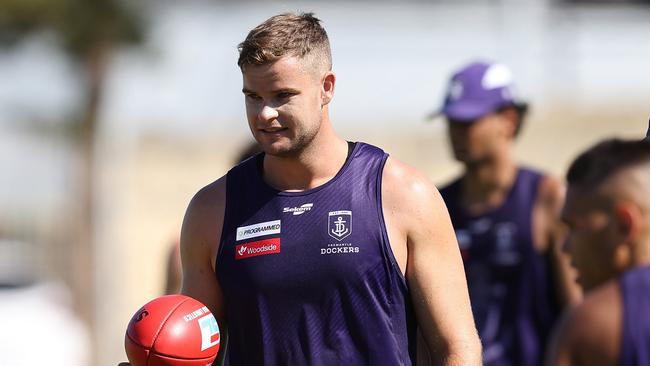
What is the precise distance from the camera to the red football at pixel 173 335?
5180 mm

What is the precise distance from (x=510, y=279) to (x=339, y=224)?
317cm

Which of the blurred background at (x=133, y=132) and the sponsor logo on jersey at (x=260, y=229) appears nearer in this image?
the sponsor logo on jersey at (x=260, y=229)

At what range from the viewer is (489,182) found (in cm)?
845

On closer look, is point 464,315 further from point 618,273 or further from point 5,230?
point 5,230

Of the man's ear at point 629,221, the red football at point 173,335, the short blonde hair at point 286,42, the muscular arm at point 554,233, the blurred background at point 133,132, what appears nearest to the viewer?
the man's ear at point 629,221

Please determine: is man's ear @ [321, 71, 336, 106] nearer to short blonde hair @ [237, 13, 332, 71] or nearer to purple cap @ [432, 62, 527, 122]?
short blonde hair @ [237, 13, 332, 71]

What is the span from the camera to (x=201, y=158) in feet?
79.5

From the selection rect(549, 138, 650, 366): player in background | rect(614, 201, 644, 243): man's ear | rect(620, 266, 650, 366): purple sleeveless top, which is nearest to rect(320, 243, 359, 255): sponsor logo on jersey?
rect(549, 138, 650, 366): player in background

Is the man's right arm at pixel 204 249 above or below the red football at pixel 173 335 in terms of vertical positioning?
above

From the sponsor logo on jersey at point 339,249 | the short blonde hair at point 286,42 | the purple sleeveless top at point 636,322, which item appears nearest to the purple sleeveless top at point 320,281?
the sponsor logo on jersey at point 339,249

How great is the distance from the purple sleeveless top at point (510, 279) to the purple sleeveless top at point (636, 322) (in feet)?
13.6

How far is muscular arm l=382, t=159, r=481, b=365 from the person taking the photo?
17.3ft

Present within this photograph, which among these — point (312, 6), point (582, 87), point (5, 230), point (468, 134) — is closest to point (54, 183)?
point (5, 230)

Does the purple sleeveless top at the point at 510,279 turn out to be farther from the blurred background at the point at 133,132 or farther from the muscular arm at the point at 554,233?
the blurred background at the point at 133,132
